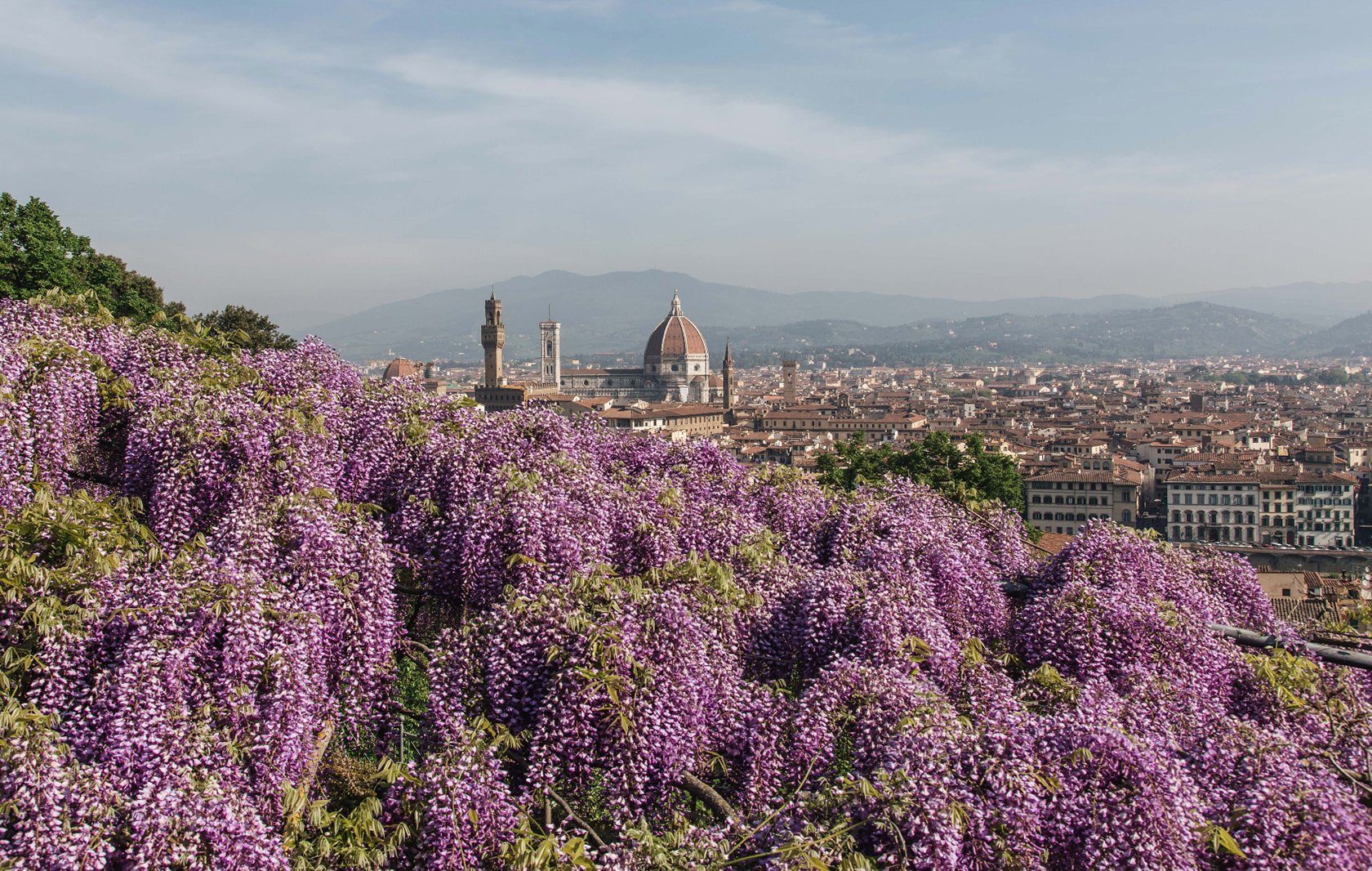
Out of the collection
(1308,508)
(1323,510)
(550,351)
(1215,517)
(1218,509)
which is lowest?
(1215,517)

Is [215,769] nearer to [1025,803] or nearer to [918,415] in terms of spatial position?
[1025,803]

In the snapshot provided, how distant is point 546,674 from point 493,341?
10635 cm

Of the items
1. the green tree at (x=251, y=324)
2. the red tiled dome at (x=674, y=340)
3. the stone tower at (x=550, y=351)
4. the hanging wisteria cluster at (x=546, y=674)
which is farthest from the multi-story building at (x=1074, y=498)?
the stone tower at (x=550, y=351)

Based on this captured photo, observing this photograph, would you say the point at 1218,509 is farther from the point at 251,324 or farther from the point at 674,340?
the point at 674,340

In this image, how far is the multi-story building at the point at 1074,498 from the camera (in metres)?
59.9

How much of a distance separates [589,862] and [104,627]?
282 centimetres

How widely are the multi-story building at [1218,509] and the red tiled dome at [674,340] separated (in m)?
94.7

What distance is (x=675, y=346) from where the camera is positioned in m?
153

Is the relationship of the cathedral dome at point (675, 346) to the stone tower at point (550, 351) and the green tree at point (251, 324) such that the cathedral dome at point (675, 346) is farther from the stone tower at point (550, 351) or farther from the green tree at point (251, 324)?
the green tree at point (251, 324)

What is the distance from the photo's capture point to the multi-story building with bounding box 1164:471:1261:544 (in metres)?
61.7

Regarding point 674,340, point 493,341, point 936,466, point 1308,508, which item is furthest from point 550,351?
point 936,466

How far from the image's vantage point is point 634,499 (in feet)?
29.6

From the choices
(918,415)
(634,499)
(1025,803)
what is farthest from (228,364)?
(918,415)

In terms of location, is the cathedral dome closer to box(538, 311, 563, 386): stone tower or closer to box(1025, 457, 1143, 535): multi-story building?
box(538, 311, 563, 386): stone tower
